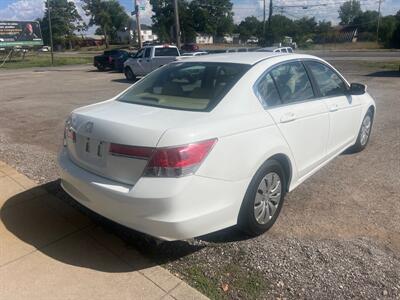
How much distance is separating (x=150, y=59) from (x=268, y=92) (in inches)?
629

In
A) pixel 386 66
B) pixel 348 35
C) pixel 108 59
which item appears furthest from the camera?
pixel 348 35

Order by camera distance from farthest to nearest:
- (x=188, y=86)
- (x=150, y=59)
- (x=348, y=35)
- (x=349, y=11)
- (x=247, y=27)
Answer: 1. (x=349, y=11)
2. (x=247, y=27)
3. (x=348, y=35)
4. (x=150, y=59)
5. (x=188, y=86)

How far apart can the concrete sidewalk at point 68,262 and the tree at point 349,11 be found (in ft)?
404

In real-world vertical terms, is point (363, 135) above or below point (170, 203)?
below

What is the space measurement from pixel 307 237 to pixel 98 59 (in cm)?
2569

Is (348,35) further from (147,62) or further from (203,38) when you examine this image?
(147,62)

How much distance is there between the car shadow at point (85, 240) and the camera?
124 inches

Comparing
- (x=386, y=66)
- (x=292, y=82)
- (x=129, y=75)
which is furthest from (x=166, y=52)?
(x=292, y=82)

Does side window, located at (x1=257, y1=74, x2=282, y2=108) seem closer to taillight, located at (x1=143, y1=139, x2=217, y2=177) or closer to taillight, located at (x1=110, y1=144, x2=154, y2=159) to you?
taillight, located at (x1=143, y1=139, x2=217, y2=177)

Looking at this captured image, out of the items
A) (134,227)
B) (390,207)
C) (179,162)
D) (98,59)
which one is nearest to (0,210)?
(134,227)

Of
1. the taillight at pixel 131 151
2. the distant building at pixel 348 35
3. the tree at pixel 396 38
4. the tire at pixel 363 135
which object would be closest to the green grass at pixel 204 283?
the taillight at pixel 131 151

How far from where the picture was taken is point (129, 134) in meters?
2.83

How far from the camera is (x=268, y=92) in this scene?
3551mm

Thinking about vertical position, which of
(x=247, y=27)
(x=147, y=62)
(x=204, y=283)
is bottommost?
(x=204, y=283)
